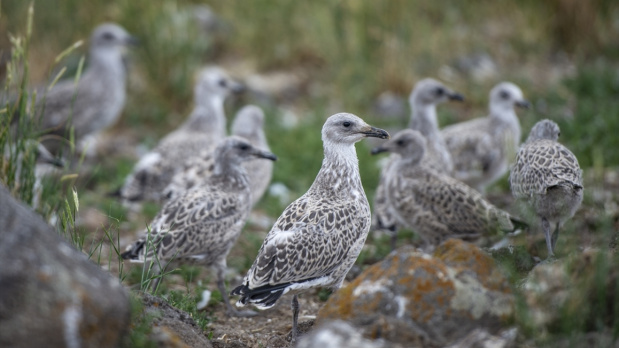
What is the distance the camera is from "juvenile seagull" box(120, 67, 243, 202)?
798 centimetres

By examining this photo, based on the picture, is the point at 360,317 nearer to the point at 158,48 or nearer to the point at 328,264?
the point at 328,264

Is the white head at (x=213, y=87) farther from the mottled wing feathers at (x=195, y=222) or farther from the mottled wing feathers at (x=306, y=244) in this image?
the mottled wing feathers at (x=306, y=244)

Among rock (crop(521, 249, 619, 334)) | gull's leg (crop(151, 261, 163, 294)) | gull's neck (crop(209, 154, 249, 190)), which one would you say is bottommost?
gull's leg (crop(151, 261, 163, 294))

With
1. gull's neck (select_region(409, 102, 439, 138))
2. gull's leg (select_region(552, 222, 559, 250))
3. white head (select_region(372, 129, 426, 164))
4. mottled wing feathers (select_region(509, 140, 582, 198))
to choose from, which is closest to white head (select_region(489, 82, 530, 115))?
gull's neck (select_region(409, 102, 439, 138))

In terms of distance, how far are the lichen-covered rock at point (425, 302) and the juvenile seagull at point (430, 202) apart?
7.21 feet

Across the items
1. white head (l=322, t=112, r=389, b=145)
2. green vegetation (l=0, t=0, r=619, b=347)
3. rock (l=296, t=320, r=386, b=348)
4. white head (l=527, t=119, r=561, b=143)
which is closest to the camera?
rock (l=296, t=320, r=386, b=348)

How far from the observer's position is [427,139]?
7.99m

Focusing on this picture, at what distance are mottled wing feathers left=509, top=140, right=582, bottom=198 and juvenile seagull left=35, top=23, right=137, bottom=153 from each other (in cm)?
580

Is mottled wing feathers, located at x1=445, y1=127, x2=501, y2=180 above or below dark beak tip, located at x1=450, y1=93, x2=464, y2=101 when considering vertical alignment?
below

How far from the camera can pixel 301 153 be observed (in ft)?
31.3

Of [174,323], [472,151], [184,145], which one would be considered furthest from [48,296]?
[472,151]

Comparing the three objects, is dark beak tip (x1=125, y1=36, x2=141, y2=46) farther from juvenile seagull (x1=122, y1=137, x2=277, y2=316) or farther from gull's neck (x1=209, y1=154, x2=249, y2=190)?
juvenile seagull (x1=122, y1=137, x2=277, y2=316)

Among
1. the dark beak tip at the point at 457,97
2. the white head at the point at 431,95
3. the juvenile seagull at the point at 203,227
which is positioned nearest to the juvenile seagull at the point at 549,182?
the juvenile seagull at the point at 203,227

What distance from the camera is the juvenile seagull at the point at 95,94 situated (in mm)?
9422
